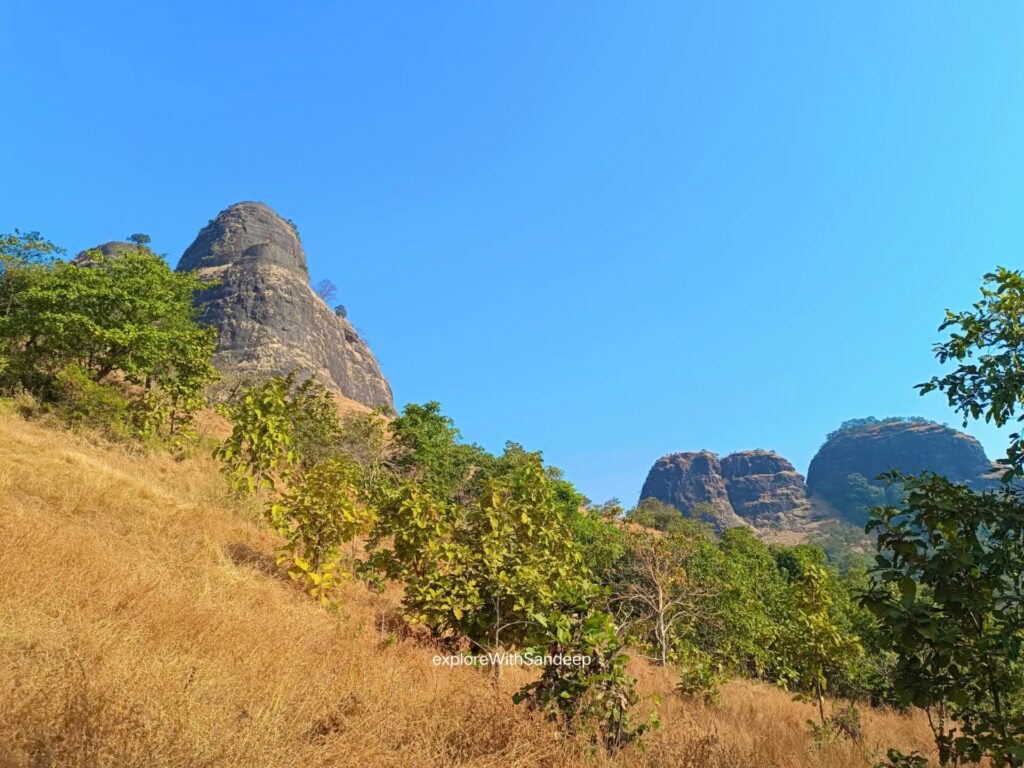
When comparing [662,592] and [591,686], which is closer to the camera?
[591,686]

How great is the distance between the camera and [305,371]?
70188mm

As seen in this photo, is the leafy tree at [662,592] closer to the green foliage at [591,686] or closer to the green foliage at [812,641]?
the green foliage at [812,641]

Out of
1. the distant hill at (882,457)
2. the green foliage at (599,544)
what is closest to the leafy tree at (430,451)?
the green foliage at (599,544)

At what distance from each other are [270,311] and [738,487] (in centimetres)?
15488

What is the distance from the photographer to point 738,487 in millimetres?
173375

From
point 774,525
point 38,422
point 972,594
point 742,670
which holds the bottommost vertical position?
point 742,670

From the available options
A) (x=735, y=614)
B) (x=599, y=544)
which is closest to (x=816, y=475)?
(x=735, y=614)

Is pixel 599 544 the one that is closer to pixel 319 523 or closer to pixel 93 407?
pixel 319 523

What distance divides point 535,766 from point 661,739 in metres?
1.66

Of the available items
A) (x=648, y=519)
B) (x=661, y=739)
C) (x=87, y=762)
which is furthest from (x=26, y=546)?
(x=648, y=519)

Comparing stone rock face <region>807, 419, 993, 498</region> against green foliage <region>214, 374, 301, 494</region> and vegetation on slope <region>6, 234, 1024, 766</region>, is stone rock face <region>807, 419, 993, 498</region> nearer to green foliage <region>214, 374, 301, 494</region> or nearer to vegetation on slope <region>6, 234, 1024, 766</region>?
vegetation on slope <region>6, 234, 1024, 766</region>

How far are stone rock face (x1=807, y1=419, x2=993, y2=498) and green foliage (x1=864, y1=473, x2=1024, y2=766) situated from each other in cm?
18893

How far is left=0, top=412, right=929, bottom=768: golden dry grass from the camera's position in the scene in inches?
117

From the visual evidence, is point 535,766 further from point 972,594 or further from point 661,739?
point 972,594
